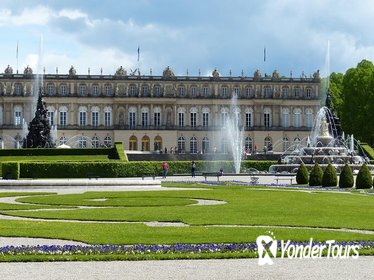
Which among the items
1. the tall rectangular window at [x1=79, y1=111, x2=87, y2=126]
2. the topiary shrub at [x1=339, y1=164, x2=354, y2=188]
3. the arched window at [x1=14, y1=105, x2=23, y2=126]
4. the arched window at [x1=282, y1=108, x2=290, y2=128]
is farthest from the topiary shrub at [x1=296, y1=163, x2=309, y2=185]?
the arched window at [x1=14, y1=105, x2=23, y2=126]

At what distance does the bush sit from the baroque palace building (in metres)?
41.5

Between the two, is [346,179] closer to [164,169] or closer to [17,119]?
[164,169]

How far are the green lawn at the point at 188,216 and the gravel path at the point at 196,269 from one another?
183cm

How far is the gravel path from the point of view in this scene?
30.4 ft

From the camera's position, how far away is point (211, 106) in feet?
263

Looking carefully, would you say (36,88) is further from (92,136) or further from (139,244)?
(139,244)

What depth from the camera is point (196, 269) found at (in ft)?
32.1

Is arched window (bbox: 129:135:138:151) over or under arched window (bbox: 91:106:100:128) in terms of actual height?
under

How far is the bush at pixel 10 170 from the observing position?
116ft

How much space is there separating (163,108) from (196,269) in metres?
70.6

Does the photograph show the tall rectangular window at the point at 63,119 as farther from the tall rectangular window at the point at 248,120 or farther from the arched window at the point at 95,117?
the tall rectangular window at the point at 248,120

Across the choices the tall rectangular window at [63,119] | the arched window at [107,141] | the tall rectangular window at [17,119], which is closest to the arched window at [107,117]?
the arched window at [107,141]

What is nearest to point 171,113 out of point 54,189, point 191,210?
point 54,189

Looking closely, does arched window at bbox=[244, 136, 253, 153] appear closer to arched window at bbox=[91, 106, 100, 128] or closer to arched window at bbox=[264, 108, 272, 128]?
arched window at bbox=[264, 108, 272, 128]
